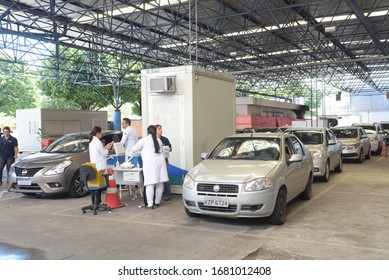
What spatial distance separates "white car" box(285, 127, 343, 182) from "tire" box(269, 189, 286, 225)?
4559 millimetres

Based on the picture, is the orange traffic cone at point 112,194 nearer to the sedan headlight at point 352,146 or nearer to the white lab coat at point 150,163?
the white lab coat at point 150,163

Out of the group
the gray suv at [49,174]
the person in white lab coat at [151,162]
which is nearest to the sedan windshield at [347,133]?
the person in white lab coat at [151,162]

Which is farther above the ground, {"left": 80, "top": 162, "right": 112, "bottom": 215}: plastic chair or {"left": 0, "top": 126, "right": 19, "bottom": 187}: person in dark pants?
{"left": 0, "top": 126, "right": 19, "bottom": 187}: person in dark pants

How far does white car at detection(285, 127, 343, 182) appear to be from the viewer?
10.7 m

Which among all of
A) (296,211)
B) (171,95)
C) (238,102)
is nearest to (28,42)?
(238,102)

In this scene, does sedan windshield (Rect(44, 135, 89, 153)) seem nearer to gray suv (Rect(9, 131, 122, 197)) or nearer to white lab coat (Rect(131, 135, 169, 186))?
gray suv (Rect(9, 131, 122, 197))

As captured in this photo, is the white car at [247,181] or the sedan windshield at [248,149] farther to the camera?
the sedan windshield at [248,149]

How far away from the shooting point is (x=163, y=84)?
30.5 ft

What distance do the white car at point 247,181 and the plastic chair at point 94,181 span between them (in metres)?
1.81

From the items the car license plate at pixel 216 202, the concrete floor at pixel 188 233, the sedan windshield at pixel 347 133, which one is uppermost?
the sedan windshield at pixel 347 133

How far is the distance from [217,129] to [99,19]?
35.9 feet

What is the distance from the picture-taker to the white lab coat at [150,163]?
7.80 meters

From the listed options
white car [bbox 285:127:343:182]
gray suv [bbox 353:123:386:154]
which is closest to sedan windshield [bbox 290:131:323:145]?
white car [bbox 285:127:343:182]

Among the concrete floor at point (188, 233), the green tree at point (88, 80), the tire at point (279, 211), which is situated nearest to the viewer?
the concrete floor at point (188, 233)
